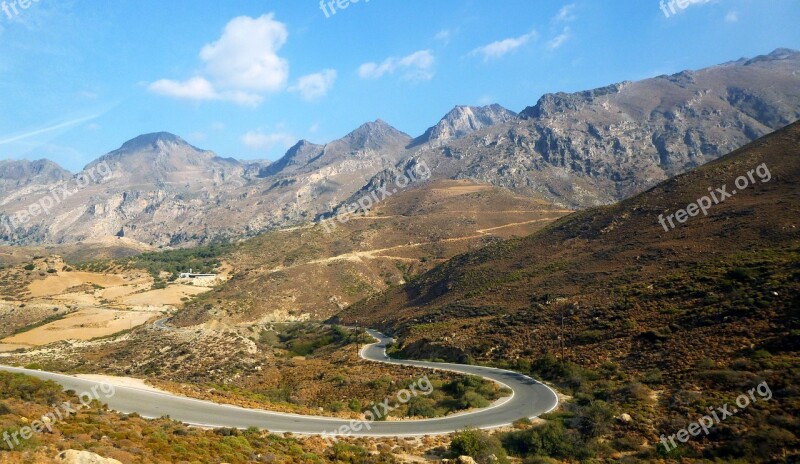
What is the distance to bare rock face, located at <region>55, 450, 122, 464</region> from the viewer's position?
10.0 m

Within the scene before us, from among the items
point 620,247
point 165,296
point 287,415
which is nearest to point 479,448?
point 287,415

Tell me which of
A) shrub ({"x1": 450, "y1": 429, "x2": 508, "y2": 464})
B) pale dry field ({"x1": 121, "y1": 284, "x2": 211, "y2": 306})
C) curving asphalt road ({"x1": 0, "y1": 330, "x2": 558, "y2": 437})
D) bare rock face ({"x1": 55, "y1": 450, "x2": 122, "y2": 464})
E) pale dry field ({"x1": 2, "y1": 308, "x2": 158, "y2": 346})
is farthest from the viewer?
pale dry field ({"x1": 121, "y1": 284, "x2": 211, "y2": 306})

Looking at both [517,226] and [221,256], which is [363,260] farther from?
[221,256]

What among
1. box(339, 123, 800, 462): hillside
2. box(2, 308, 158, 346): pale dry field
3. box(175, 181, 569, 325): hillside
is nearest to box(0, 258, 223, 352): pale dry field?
box(2, 308, 158, 346): pale dry field

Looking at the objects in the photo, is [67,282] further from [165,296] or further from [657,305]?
[657,305]

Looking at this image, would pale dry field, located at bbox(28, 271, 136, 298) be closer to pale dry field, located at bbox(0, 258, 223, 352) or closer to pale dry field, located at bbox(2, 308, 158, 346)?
pale dry field, located at bbox(0, 258, 223, 352)

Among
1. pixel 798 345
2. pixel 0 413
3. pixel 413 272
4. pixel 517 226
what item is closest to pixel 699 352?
pixel 798 345

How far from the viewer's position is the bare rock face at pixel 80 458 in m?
10.0

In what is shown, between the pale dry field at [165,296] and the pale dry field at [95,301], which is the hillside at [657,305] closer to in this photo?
the pale dry field at [95,301]

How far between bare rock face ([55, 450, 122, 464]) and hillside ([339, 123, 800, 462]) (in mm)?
17069

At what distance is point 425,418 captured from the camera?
22.0 m

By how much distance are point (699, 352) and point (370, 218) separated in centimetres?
11905

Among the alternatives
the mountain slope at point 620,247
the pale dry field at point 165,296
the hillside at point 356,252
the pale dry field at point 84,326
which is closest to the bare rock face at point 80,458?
the mountain slope at point 620,247

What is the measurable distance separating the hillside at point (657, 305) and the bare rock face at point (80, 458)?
Result: 17069mm
